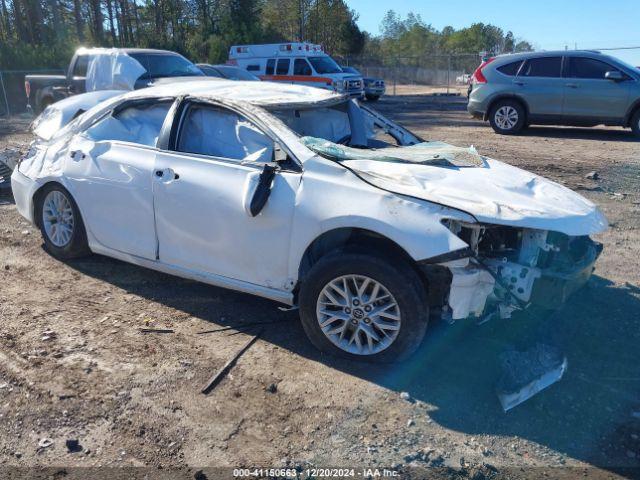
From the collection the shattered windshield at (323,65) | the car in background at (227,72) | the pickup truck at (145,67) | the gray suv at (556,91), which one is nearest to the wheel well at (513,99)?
the gray suv at (556,91)

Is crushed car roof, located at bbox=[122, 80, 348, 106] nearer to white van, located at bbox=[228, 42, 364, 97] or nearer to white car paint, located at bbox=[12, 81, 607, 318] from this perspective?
white car paint, located at bbox=[12, 81, 607, 318]

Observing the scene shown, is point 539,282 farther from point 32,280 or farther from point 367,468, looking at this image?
point 32,280

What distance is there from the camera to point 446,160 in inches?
162

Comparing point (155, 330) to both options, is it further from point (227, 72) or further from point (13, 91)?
point (13, 91)

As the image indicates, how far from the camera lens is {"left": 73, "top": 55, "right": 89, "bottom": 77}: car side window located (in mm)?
13398

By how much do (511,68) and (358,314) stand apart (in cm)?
1140

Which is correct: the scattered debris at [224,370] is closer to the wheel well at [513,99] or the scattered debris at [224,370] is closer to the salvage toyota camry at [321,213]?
the salvage toyota camry at [321,213]

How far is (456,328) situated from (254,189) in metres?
1.70

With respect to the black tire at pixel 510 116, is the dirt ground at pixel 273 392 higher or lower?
lower

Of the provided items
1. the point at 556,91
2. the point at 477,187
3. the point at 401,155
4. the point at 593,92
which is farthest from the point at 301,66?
the point at 477,187

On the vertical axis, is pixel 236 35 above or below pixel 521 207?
above

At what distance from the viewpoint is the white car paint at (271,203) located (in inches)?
136

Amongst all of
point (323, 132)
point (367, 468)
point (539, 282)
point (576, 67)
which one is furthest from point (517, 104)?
point (367, 468)

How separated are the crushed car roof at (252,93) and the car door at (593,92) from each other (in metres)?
9.55
